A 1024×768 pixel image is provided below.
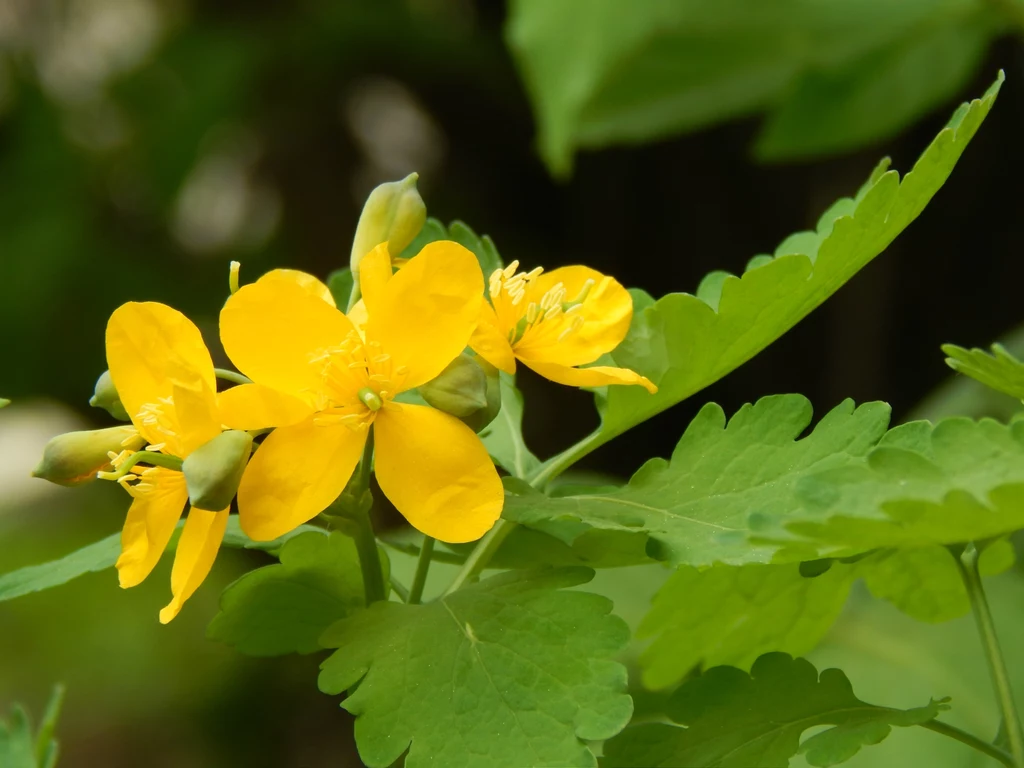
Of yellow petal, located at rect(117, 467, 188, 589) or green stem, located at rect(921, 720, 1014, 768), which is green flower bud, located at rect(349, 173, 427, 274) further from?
green stem, located at rect(921, 720, 1014, 768)

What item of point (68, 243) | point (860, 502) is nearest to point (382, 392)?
point (860, 502)

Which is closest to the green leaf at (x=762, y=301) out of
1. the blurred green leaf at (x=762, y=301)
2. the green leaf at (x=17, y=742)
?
the blurred green leaf at (x=762, y=301)

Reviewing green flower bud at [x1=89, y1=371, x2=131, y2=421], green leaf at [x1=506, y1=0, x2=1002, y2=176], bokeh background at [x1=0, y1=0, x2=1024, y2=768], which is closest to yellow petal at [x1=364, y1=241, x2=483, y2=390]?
green flower bud at [x1=89, y1=371, x2=131, y2=421]

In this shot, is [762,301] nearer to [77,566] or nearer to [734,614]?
[734,614]

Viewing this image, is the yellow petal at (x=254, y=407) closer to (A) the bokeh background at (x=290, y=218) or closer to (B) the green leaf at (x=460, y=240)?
(B) the green leaf at (x=460, y=240)

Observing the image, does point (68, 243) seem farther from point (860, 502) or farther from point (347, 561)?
point (860, 502)

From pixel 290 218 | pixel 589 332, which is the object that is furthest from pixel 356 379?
pixel 290 218
